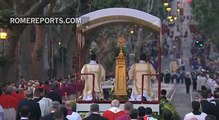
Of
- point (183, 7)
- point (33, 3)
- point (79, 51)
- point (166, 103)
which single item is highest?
point (183, 7)

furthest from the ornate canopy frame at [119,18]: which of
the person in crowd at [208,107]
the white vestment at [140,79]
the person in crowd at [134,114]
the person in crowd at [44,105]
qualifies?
the person in crowd at [134,114]

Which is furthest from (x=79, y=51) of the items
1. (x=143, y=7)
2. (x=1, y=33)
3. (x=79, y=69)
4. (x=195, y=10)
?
(x=195, y=10)

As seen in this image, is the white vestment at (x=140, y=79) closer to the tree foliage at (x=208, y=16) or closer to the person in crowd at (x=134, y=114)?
the person in crowd at (x=134, y=114)

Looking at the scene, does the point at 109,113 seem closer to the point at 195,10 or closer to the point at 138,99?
the point at 138,99

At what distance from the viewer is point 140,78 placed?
19.3 m

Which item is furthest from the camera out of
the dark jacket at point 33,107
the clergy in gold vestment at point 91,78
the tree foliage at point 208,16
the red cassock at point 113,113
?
the tree foliage at point 208,16

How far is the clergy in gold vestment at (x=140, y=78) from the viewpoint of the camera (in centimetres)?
1916

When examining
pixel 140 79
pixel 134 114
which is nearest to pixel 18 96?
pixel 140 79

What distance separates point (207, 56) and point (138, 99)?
87.3 meters

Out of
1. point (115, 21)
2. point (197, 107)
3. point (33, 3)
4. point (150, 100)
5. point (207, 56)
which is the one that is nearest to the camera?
point (197, 107)

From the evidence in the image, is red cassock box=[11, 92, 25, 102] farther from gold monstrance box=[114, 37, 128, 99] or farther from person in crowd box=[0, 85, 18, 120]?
gold monstrance box=[114, 37, 128, 99]

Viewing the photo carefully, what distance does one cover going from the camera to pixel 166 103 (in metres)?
19.2

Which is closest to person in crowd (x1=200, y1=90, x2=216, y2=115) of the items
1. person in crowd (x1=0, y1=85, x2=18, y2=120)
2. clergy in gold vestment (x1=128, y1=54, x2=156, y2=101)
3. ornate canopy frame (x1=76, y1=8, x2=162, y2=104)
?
ornate canopy frame (x1=76, y1=8, x2=162, y2=104)

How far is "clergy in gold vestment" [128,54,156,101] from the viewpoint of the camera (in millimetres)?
19156
